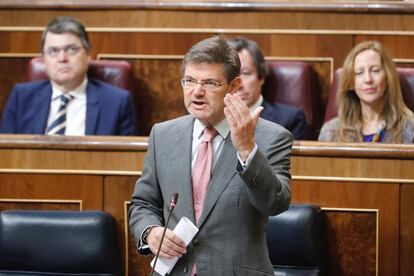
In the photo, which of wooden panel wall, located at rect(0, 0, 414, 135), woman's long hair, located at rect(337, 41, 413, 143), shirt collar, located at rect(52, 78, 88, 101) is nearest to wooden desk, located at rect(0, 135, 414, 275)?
woman's long hair, located at rect(337, 41, 413, 143)

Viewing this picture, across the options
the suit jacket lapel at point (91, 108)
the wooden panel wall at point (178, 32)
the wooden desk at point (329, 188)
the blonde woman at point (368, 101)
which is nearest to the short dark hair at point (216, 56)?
the wooden desk at point (329, 188)

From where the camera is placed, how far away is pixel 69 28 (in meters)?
1.88

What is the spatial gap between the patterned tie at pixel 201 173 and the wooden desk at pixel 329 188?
1.18 feet

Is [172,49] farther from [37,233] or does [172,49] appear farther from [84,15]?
[37,233]

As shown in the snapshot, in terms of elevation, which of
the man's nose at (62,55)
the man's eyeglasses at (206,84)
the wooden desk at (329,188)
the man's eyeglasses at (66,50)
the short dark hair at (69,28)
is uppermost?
the short dark hair at (69,28)

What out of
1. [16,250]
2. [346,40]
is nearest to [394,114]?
[346,40]

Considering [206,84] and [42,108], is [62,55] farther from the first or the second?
[206,84]

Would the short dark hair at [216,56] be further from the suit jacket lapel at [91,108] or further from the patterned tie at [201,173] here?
the suit jacket lapel at [91,108]

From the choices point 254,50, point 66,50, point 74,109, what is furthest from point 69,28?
point 254,50

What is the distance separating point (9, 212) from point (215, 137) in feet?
1.46

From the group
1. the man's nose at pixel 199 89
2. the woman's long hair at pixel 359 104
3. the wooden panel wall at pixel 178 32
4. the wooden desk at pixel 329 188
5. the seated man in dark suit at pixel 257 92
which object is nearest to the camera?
the man's nose at pixel 199 89

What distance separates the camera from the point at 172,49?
6.56 ft

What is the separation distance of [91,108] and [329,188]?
2.13 feet

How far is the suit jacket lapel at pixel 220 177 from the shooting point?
104 cm
